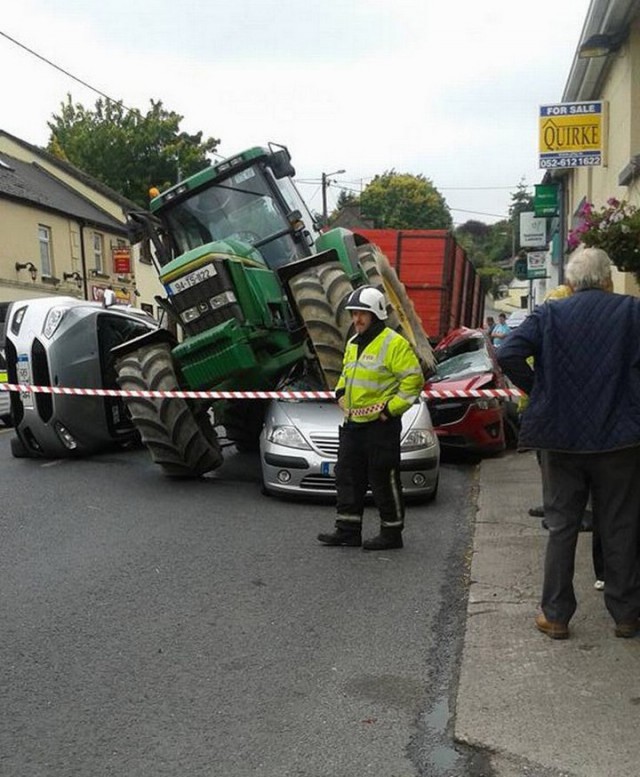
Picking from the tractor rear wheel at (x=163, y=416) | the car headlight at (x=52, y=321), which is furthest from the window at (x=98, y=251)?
the tractor rear wheel at (x=163, y=416)

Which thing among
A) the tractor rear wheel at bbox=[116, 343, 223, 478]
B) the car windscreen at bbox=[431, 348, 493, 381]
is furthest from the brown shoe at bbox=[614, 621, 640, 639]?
the car windscreen at bbox=[431, 348, 493, 381]

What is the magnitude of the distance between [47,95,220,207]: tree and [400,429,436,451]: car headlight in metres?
42.4

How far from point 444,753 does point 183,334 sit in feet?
20.2

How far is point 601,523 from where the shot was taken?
4496 mm

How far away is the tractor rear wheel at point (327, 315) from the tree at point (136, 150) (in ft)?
136

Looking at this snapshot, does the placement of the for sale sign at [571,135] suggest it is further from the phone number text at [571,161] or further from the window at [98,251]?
the window at [98,251]

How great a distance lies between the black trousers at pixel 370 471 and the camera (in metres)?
6.42

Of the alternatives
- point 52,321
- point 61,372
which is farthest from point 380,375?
point 52,321

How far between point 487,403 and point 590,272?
582 centimetres

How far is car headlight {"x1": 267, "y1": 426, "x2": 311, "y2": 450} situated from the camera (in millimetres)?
7949

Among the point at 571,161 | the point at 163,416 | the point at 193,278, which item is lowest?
the point at 163,416

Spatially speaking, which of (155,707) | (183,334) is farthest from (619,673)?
(183,334)

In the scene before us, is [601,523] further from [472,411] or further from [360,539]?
[472,411]

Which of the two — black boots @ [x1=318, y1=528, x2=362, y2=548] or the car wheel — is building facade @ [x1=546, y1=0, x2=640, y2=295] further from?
the car wheel
